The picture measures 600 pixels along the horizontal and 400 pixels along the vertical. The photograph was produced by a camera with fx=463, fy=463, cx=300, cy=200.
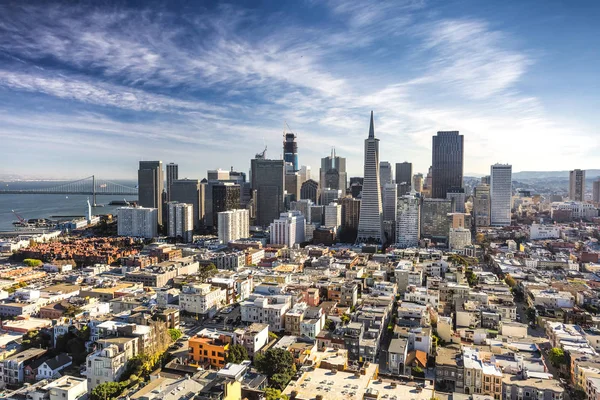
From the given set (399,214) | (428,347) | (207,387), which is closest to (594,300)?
(428,347)

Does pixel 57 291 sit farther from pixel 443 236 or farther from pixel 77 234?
pixel 443 236

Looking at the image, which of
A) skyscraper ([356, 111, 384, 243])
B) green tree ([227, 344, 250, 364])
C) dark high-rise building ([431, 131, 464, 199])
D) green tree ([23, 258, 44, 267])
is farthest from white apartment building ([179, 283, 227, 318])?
dark high-rise building ([431, 131, 464, 199])

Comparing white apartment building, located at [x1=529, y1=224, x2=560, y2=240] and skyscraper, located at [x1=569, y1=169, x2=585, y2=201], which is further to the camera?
skyscraper, located at [x1=569, y1=169, x2=585, y2=201]

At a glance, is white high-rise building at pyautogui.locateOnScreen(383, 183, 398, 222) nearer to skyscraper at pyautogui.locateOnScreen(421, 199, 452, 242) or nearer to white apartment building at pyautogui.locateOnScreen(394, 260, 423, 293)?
skyscraper at pyautogui.locateOnScreen(421, 199, 452, 242)

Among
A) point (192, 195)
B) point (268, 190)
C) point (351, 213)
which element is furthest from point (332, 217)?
point (192, 195)

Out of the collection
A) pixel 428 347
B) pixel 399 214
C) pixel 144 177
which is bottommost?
pixel 428 347

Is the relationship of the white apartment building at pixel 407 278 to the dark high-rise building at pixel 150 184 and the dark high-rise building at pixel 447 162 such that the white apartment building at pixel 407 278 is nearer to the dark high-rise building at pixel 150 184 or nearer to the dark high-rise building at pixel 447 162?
the dark high-rise building at pixel 447 162

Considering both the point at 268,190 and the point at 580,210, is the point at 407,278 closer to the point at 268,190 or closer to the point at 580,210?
the point at 268,190
